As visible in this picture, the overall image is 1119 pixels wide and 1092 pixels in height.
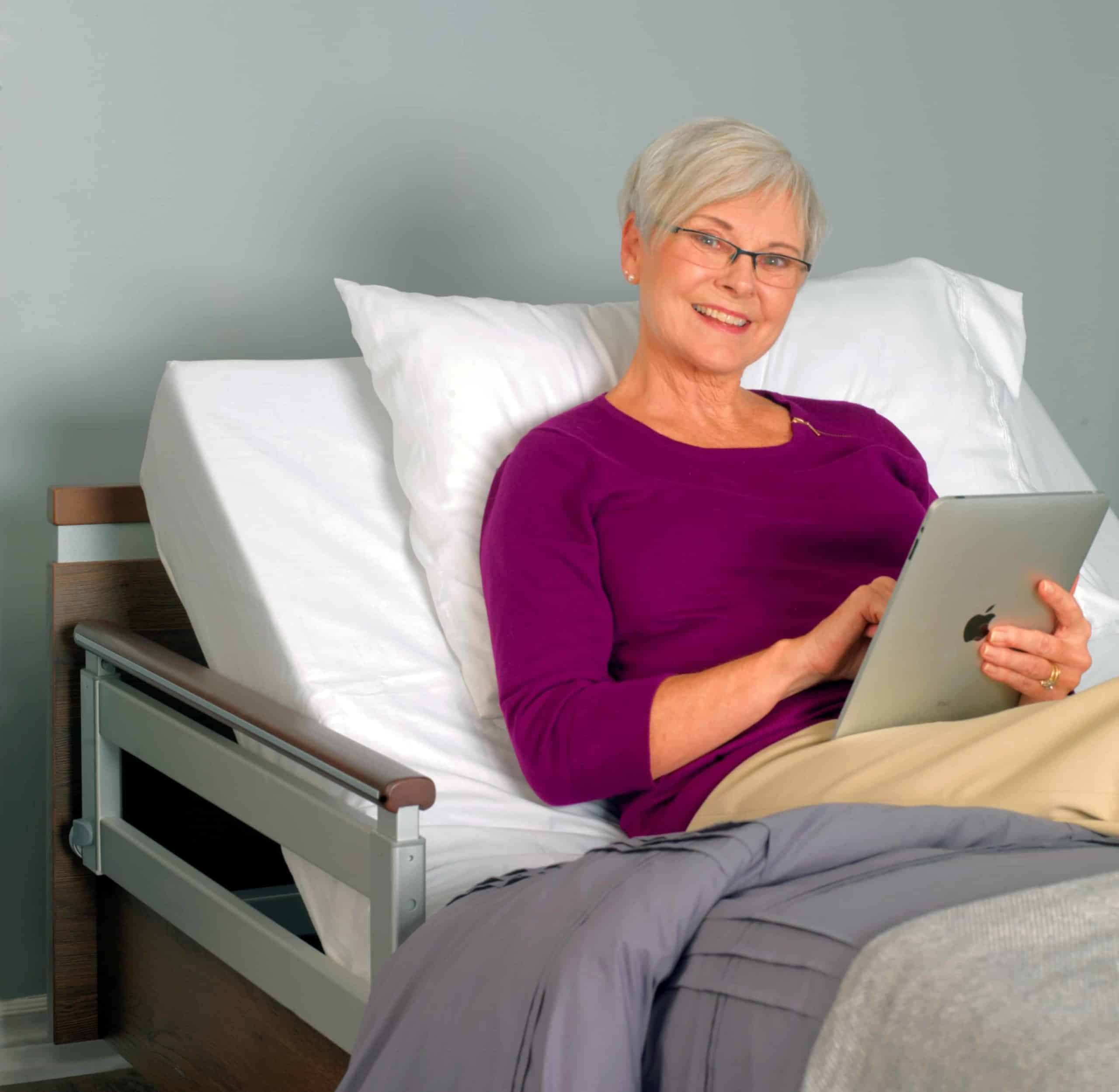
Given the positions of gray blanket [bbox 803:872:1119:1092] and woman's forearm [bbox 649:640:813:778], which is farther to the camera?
woman's forearm [bbox 649:640:813:778]

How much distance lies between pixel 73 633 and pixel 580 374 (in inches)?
28.7

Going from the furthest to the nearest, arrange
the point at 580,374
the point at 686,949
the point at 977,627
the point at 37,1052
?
the point at 37,1052 < the point at 580,374 < the point at 977,627 < the point at 686,949

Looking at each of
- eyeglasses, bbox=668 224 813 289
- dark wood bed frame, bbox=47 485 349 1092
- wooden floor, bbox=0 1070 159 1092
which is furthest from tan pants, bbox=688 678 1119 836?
wooden floor, bbox=0 1070 159 1092

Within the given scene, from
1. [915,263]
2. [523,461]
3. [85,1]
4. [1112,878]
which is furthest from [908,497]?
[85,1]

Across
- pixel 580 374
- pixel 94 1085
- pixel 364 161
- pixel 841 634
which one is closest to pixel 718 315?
pixel 580 374

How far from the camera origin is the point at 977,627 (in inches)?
50.0

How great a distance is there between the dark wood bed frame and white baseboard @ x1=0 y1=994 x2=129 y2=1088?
95 millimetres

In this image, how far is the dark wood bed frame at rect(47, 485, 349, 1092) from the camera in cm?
174

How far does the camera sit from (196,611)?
5.48 ft

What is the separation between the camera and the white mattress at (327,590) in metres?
1.43

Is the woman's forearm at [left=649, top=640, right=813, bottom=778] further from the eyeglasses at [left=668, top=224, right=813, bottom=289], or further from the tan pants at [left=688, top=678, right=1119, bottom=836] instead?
the eyeglasses at [left=668, top=224, right=813, bottom=289]

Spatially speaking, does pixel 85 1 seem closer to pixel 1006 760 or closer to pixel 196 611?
pixel 196 611

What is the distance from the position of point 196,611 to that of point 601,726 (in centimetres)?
59

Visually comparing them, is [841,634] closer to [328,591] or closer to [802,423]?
[802,423]
